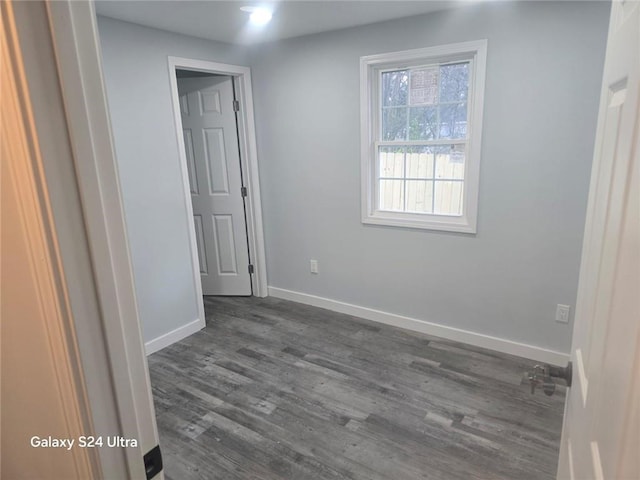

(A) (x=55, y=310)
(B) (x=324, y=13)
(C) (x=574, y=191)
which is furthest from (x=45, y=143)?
(C) (x=574, y=191)

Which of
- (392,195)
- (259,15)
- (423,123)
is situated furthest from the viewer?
(392,195)

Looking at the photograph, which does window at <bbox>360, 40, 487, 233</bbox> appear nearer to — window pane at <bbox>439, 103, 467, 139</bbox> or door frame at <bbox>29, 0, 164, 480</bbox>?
window pane at <bbox>439, 103, 467, 139</bbox>

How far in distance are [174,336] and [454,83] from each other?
294 centimetres

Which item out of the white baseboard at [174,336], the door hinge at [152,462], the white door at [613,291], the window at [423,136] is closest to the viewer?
the white door at [613,291]

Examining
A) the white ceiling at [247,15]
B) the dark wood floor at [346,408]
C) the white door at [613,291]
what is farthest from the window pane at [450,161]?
the white door at [613,291]

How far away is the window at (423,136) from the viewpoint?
281cm

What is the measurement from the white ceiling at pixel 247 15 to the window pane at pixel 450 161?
0.93m

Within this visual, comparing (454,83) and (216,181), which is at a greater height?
(454,83)

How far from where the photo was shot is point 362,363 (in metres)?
2.93

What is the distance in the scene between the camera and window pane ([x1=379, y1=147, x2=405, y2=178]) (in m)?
3.21

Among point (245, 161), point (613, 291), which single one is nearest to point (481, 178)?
point (245, 161)

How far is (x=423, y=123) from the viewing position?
304 centimetres

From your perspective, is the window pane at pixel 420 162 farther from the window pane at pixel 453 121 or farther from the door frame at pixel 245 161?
the door frame at pixel 245 161

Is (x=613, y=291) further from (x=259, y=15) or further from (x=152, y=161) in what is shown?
(x=152, y=161)
